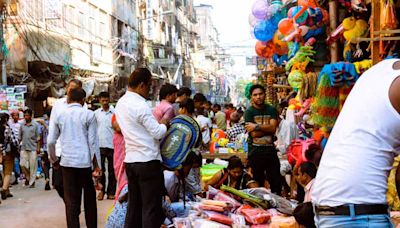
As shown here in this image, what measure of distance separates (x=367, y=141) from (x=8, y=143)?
1041 centimetres

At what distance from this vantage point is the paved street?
8.39 m

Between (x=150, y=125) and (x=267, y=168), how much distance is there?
95.2 inches

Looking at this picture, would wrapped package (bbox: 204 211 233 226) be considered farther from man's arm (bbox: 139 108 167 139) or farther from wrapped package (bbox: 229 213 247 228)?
man's arm (bbox: 139 108 167 139)

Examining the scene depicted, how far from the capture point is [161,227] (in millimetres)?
6066

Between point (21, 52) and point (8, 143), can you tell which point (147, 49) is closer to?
point (21, 52)

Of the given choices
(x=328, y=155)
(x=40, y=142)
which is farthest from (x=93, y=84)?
(x=328, y=155)

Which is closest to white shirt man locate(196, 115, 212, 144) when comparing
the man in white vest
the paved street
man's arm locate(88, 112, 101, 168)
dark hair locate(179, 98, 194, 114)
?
the paved street

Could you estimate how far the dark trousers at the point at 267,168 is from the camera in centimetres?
719

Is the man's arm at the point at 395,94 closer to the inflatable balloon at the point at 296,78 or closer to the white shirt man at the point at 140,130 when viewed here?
the white shirt man at the point at 140,130

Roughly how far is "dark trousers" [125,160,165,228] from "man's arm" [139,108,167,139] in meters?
0.30

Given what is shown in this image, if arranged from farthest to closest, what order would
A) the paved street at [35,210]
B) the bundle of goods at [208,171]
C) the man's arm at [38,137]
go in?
the man's arm at [38,137] < the paved street at [35,210] < the bundle of goods at [208,171]

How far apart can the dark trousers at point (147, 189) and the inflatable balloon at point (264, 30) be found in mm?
5076

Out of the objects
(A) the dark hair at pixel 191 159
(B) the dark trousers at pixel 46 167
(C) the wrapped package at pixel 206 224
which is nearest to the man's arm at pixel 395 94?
(C) the wrapped package at pixel 206 224

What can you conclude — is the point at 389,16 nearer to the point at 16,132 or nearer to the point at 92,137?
the point at 92,137
